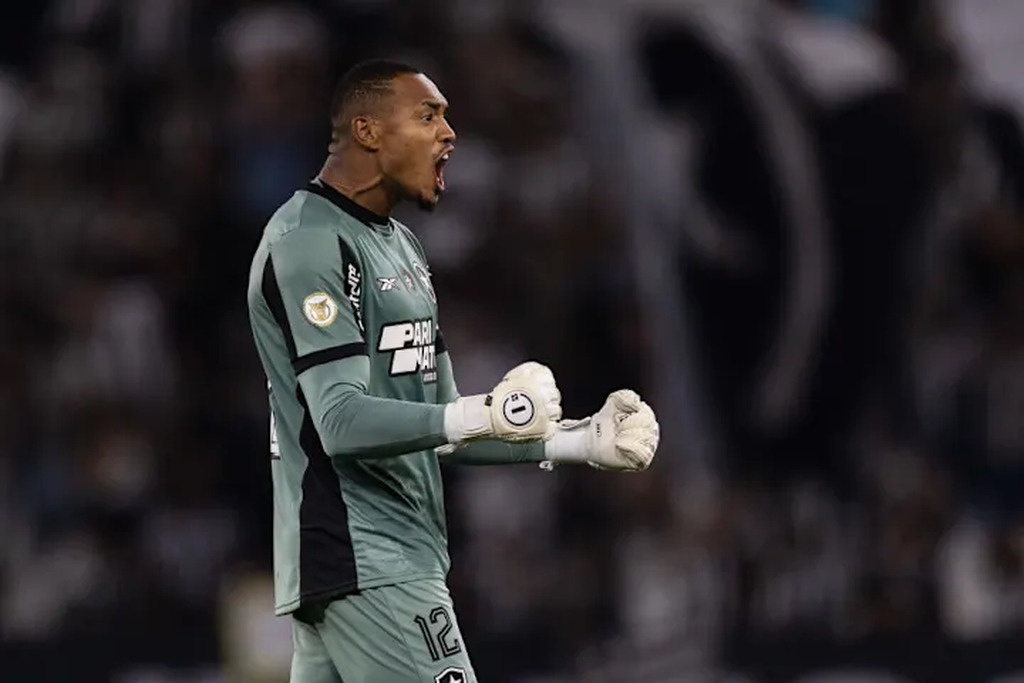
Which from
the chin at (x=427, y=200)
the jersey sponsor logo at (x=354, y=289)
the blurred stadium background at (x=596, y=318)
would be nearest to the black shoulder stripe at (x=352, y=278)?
the jersey sponsor logo at (x=354, y=289)

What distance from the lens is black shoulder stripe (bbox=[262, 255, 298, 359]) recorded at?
4695 mm

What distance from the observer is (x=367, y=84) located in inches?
192

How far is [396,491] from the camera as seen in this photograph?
4.86 meters

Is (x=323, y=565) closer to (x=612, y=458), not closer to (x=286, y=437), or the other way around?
(x=286, y=437)

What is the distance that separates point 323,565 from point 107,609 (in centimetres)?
487

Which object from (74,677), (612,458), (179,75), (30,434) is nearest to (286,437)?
(612,458)

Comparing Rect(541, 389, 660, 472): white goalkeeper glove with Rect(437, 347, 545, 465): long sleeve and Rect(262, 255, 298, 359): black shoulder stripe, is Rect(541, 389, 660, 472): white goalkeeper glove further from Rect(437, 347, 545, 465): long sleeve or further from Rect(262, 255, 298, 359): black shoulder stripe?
Rect(262, 255, 298, 359): black shoulder stripe

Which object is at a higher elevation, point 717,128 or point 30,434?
point 717,128

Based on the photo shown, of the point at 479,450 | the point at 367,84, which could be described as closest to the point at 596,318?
the point at 479,450

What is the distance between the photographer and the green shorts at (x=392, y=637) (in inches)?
186

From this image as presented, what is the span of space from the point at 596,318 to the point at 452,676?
5.69m

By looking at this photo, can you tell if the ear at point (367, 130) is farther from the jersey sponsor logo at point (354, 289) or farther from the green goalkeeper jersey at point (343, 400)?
the jersey sponsor logo at point (354, 289)

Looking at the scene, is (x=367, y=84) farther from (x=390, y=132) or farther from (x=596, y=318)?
(x=596, y=318)

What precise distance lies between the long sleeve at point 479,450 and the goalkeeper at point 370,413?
0.27 ft
